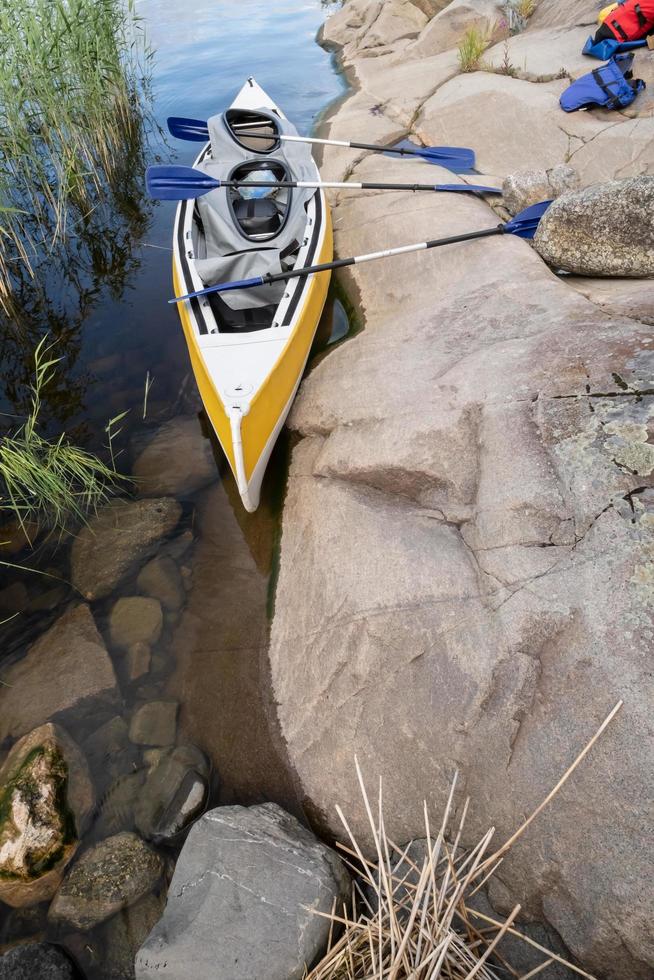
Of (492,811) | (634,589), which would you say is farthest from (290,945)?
(634,589)

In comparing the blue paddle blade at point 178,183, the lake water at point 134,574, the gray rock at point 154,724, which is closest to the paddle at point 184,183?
the blue paddle blade at point 178,183

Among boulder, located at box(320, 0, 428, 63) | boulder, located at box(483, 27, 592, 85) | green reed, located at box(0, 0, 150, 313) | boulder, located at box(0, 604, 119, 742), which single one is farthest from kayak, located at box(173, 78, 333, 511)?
boulder, located at box(320, 0, 428, 63)

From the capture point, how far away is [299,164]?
532 cm

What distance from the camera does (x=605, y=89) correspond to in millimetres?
5672

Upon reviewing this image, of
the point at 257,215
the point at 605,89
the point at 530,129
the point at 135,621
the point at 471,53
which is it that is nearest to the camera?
the point at 135,621

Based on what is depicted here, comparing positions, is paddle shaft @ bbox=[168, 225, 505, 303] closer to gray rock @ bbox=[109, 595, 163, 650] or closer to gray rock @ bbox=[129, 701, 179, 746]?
gray rock @ bbox=[109, 595, 163, 650]

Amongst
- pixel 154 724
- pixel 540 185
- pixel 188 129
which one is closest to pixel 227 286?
pixel 154 724

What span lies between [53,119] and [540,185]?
4.26m

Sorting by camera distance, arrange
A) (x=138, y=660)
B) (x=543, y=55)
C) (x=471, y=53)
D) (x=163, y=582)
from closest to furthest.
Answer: (x=138, y=660), (x=163, y=582), (x=543, y=55), (x=471, y=53)

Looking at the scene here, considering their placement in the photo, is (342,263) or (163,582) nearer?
(163,582)

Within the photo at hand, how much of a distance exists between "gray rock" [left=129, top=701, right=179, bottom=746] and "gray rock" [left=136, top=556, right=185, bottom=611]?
0.51 meters

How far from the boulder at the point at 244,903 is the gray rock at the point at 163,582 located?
3.82ft

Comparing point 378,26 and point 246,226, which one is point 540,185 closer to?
point 246,226

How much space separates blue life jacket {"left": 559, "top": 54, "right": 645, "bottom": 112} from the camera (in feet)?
18.5
